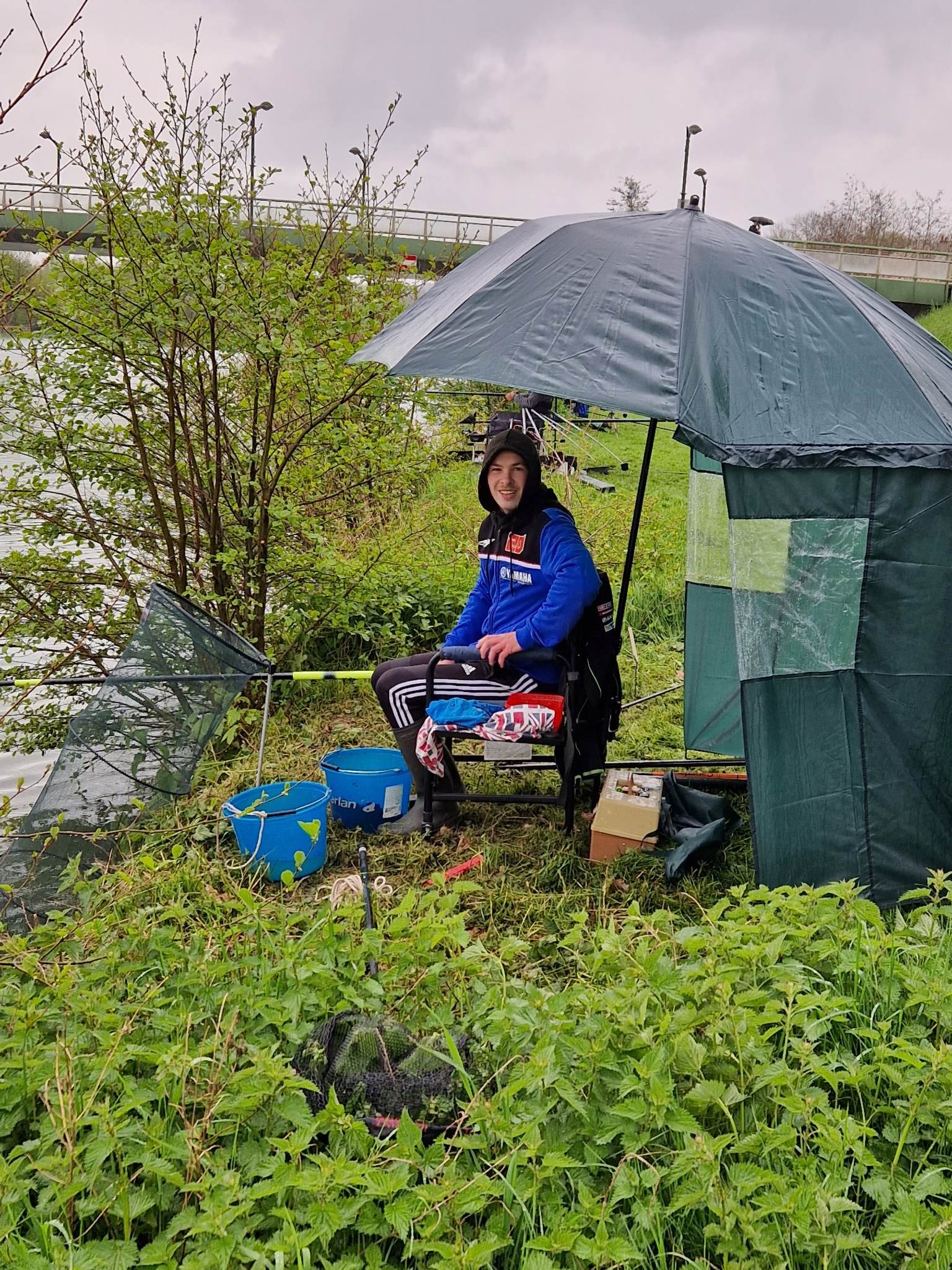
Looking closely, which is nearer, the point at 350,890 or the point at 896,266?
the point at 350,890

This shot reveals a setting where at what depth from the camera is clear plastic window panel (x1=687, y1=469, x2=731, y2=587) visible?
15.4 feet

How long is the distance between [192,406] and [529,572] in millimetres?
2180

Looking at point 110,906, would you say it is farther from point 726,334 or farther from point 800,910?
point 726,334

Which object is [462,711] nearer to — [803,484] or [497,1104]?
[803,484]

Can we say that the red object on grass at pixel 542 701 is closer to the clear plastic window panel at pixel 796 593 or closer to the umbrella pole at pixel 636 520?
the umbrella pole at pixel 636 520

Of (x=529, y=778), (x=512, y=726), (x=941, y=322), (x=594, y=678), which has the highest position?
(x=941, y=322)

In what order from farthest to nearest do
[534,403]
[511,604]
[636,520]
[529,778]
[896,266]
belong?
[896,266], [534,403], [529,778], [636,520], [511,604]

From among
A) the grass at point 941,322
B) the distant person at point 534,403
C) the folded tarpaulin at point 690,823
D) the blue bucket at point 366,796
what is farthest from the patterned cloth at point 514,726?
the grass at point 941,322

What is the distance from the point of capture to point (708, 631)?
4.80 m

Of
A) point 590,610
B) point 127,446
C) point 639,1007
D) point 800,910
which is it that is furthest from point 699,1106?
point 127,446

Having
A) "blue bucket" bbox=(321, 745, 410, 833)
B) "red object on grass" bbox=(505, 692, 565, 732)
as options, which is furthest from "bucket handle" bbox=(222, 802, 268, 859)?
"red object on grass" bbox=(505, 692, 565, 732)

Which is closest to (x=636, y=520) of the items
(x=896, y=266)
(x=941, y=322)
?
(x=941, y=322)

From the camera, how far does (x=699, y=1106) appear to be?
6.33ft

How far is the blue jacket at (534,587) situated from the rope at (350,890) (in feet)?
3.45
